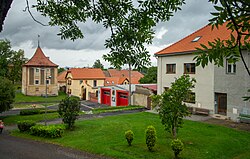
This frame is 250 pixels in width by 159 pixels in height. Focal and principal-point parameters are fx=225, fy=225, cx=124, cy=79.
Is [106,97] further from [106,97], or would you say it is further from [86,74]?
[86,74]

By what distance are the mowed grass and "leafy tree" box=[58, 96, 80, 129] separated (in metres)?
0.81

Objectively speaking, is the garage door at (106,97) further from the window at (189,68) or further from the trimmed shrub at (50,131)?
the trimmed shrub at (50,131)

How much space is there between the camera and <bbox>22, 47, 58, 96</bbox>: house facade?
46562 mm

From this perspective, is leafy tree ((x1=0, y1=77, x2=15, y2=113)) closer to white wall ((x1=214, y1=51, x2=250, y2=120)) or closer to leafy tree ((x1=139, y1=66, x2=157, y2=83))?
white wall ((x1=214, y1=51, x2=250, y2=120))

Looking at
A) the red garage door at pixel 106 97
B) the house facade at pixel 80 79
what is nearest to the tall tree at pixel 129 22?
the red garage door at pixel 106 97

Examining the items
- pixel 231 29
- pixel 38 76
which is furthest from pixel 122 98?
Answer: pixel 231 29

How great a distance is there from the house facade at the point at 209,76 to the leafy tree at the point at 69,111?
28.2ft

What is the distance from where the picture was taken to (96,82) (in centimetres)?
4978

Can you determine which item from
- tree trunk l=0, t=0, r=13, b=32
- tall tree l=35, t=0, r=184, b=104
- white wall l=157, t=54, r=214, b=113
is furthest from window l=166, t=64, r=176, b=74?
tree trunk l=0, t=0, r=13, b=32

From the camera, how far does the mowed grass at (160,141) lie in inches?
412

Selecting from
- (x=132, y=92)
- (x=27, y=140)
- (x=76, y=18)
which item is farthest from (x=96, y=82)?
(x=76, y=18)

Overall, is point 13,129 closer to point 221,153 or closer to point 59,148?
point 59,148

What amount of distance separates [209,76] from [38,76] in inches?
1492

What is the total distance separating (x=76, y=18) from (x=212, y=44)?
2.87m
